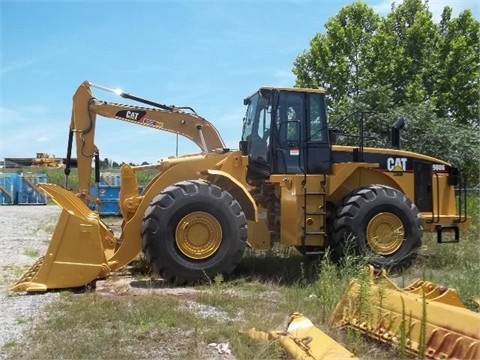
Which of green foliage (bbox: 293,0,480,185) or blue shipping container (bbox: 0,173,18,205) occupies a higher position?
green foliage (bbox: 293,0,480,185)

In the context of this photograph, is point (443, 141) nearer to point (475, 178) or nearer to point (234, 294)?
point (475, 178)

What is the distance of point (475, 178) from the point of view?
24.4 m

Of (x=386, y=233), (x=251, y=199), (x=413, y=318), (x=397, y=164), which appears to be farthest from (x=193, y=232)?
(x=413, y=318)

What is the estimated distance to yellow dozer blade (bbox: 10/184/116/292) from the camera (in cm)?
754

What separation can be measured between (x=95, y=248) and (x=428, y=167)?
18.8 feet

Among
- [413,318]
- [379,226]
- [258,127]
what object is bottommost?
[413,318]

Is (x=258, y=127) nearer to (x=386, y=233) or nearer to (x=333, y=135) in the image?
(x=333, y=135)

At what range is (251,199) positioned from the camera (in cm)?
868

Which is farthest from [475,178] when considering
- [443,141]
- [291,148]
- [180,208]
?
[180,208]

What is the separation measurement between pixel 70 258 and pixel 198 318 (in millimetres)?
2514

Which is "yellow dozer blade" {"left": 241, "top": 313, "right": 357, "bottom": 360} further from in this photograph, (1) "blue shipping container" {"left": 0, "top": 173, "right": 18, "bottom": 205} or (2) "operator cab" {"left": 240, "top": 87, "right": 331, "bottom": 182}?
(1) "blue shipping container" {"left": 0, "top": 173, "right": 18, "bottom": 205}

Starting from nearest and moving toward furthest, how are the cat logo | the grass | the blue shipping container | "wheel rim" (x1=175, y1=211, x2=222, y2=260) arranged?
the grass, "wheel rim" (x1=175, y1=211, x2=222, y2=260), the cat logo, the blue shipping container

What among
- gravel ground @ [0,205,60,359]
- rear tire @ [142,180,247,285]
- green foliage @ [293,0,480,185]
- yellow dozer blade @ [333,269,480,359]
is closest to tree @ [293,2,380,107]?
green foliage @ [293,0,480,185]

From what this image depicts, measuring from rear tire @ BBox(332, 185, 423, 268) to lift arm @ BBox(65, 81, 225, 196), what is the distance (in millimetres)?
2379
